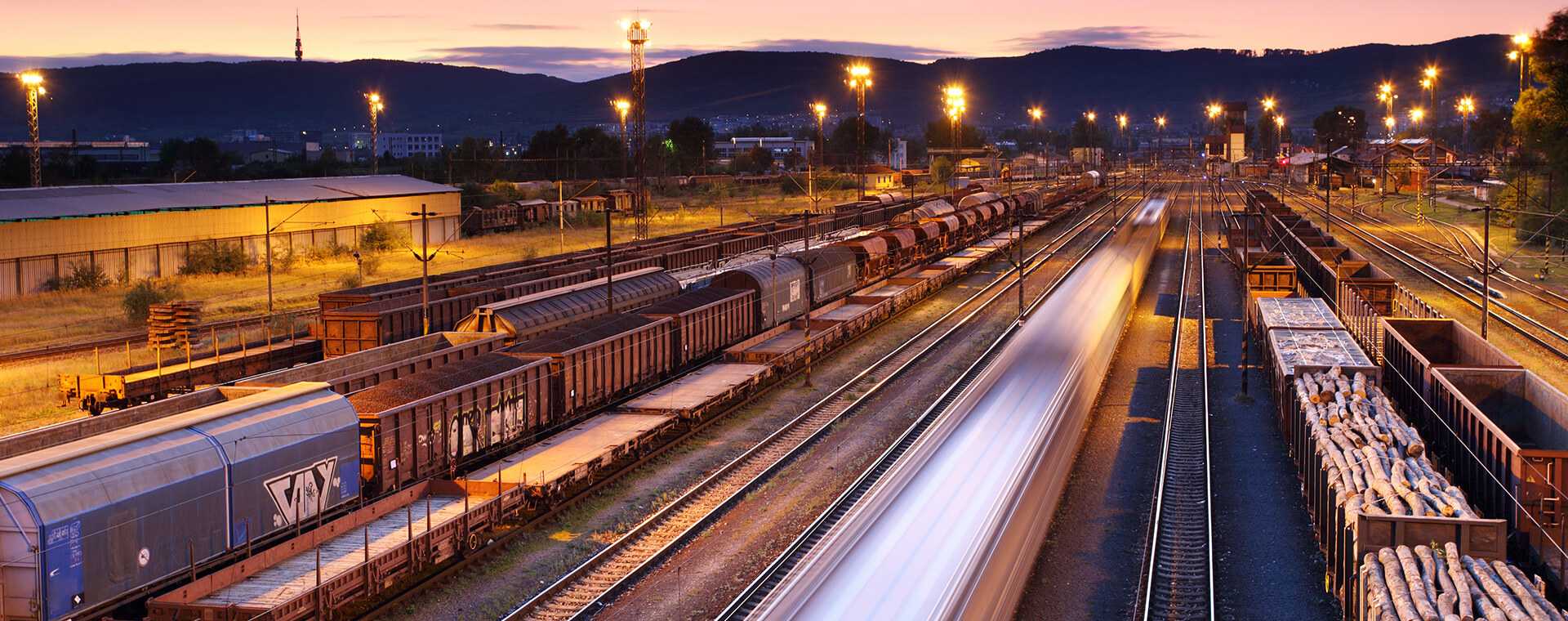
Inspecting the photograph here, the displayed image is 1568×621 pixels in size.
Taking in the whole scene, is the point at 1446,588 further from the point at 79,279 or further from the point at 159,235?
the point at 159,235

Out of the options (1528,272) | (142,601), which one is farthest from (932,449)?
(1528,272)

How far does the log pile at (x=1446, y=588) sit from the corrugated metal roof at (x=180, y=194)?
182ft

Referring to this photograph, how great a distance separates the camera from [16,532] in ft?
56.1

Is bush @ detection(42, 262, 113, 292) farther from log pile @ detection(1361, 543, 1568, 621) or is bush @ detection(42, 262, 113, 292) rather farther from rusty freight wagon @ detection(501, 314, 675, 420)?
log pile @ detection(1361, 543, 1568, 621)

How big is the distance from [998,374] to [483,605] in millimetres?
21036

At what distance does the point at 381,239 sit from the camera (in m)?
81.6

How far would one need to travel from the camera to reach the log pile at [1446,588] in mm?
15773

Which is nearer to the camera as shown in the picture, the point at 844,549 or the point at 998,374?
Result: the point at 844,549

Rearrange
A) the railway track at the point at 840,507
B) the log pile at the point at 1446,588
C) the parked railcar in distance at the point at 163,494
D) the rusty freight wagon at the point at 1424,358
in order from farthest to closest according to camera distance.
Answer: the rusty freight wagon at the point at 1424,358, the railway track at the point at 840,507, the parked railcar in distance at the point at 163,494, the log pile at the point at 1446,588

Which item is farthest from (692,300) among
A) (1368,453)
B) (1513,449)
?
(1513,449)

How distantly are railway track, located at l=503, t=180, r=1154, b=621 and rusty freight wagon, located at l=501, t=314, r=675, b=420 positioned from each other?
4802mm

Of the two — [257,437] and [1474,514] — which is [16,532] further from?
[1474,514]

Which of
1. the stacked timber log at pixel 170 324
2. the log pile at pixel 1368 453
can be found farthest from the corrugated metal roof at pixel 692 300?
the log pile at pixel 1368 453

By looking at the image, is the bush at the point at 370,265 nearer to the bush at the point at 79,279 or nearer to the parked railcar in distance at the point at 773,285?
the bush at the point at 79,279
